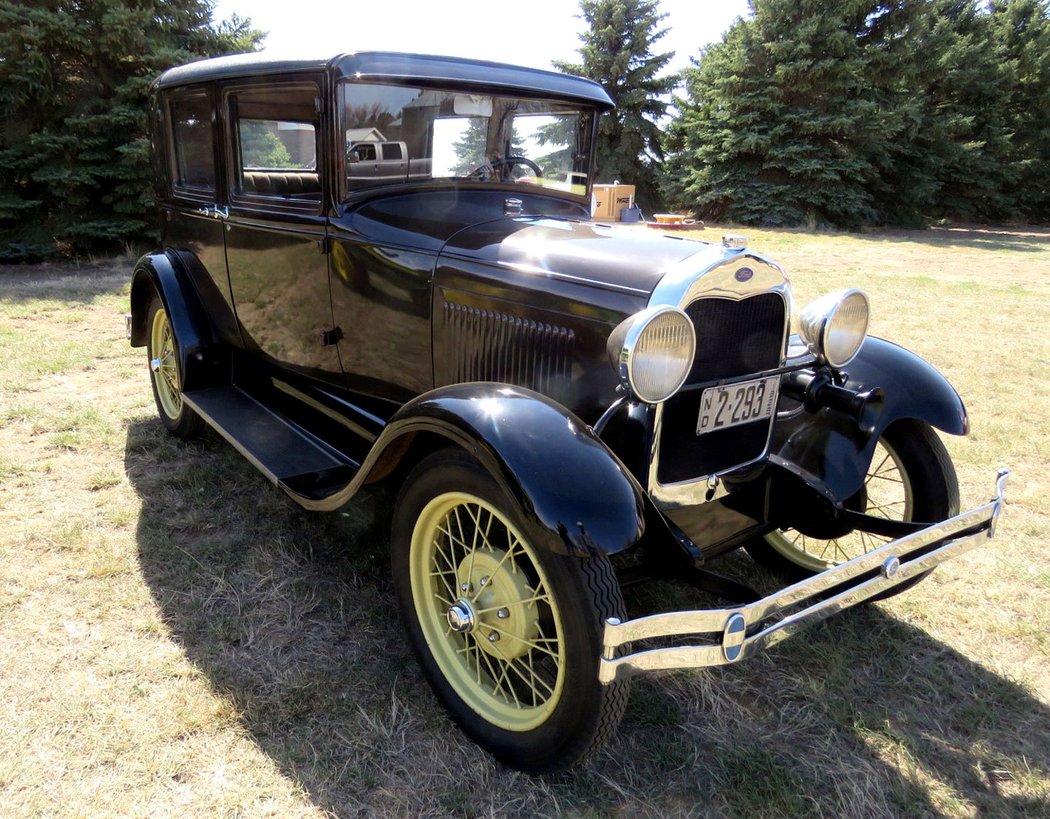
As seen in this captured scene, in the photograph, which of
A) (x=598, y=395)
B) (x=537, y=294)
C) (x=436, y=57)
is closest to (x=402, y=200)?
(x=436, y=57)

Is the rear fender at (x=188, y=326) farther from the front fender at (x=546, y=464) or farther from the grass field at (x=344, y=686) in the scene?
the front fender at (x=546, y=464)

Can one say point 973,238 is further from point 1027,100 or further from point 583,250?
point 583,250

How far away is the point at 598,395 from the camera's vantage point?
2.22 metres

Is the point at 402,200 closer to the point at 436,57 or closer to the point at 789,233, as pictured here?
the point at 436,57

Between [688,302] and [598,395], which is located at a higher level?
[688,302]

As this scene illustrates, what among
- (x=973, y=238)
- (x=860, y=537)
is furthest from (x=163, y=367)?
(x=973, y=238)

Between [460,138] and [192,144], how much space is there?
1.65m

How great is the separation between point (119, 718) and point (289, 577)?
82cm

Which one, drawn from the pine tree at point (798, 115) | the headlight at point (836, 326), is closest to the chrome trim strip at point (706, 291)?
the headlight at point (836, 326)

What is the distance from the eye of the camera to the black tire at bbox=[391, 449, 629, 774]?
1758 millimetres

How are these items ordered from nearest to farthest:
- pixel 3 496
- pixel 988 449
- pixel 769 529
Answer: pixel 769 529 → pixel 3 496 → pixel 988 449

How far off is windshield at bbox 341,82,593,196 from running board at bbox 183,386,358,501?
108 centimetres

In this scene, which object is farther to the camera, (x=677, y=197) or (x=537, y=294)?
(x=677, y=197)

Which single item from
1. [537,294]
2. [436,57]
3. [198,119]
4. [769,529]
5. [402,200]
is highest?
[436,57]
